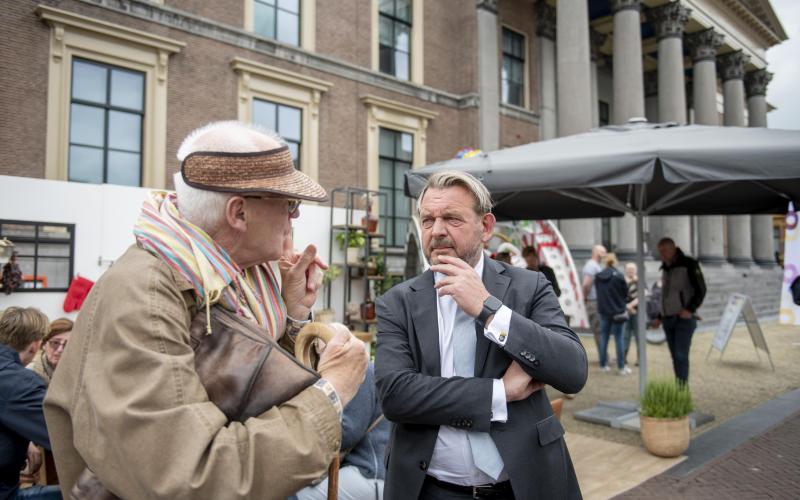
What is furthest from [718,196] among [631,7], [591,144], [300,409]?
[631,7]

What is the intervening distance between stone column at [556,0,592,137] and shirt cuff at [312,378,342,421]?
14.8 m

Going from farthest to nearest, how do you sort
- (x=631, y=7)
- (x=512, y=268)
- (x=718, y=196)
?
(x=631, y=7)
(x=718, y=196)
(x=512, y=268)

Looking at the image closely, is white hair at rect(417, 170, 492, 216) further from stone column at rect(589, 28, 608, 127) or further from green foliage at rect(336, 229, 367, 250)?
stone column at rect(589, 28, 608, 127)

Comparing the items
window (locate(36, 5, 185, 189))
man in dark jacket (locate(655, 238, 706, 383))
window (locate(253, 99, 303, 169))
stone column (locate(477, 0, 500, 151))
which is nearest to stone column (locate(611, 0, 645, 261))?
stone column (locate(477, 0, 500, 151))

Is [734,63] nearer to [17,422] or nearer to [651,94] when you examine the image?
[651,94]

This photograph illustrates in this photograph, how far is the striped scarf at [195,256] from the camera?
1.28 meters

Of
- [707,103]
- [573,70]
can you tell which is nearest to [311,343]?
[573,70]

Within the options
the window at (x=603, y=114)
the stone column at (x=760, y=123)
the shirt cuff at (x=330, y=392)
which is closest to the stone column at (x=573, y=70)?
the window at (x=603, y=114)

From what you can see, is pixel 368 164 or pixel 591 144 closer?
pixel 591 144

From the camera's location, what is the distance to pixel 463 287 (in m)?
1.94

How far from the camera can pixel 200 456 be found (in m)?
1.05

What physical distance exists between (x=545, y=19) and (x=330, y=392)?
21.6 metres

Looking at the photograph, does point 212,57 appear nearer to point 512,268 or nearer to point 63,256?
point 63,256

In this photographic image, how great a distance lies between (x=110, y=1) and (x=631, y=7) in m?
15.1
